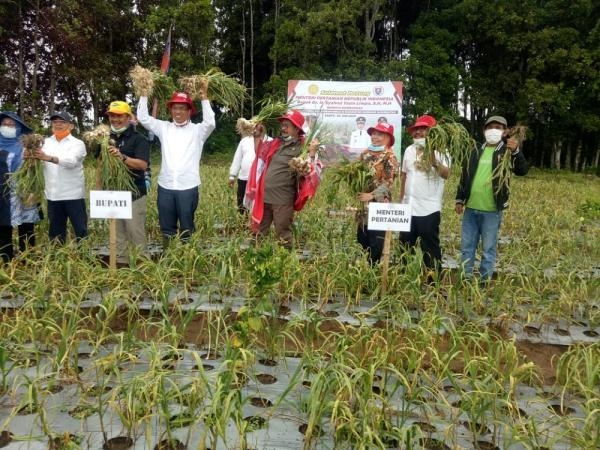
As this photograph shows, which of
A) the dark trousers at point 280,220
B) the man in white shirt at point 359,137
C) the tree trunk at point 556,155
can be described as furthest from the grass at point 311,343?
the tree trunk at point 556,155

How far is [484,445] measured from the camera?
219 cm

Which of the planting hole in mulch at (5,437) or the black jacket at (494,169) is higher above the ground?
the black jacket at (494,169)

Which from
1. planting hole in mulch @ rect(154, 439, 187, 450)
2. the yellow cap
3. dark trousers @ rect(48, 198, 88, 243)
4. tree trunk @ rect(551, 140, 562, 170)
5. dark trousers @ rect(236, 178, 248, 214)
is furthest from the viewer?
tree trunk @ rect(551, 140, 562, 170)

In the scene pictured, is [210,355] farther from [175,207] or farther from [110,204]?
[175,207]

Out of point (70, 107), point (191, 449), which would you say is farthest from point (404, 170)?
point (70, 107)

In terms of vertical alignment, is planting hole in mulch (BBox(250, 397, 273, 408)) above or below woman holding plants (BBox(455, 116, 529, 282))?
below

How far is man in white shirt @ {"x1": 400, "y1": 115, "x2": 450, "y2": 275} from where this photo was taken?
403cm

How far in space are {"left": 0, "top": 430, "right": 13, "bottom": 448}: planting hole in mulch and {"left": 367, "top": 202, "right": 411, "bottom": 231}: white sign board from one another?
2.50 m

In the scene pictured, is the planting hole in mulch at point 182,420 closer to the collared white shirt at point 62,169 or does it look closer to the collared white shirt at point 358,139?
the collared white shirt at point 62,169

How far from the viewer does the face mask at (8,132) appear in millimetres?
4211

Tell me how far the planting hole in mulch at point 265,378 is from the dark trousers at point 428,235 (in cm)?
190

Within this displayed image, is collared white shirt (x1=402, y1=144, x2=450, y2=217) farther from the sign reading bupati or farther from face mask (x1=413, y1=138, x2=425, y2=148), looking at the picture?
the sign reading bupati

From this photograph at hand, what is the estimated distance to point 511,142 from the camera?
3.89 metres

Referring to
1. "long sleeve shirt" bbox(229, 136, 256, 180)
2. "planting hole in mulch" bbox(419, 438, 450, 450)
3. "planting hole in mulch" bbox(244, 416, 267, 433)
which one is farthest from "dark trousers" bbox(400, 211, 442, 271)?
"planting hole in mulch" bbox(244, 416, 267, 433)
